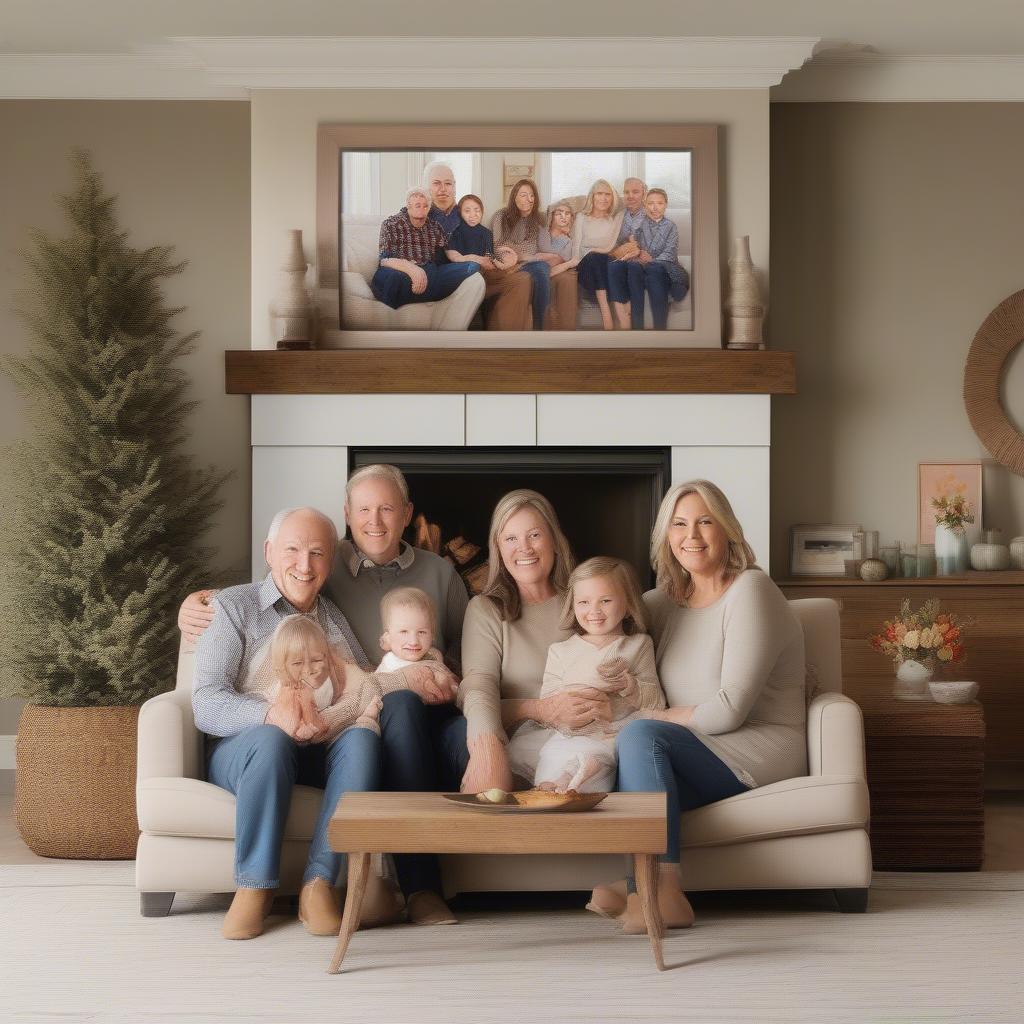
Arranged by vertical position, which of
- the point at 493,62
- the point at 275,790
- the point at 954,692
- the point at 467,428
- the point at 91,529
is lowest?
Result: the point at 275,790

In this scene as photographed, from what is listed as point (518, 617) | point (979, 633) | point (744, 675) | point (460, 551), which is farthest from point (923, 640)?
point (460, 551)

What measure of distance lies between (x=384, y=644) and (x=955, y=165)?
3.03 m

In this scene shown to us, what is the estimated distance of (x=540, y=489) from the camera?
503 cm

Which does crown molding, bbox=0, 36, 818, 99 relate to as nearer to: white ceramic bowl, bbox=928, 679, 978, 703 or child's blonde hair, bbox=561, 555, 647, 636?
child's blonde hair, bbox=561, 555, 647, 636

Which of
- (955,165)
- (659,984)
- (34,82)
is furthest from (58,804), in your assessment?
(955,165)

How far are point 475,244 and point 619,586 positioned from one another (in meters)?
1.87

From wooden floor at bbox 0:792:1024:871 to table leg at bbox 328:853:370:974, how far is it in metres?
1.51

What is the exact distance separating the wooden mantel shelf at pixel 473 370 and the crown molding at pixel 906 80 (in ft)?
3.56

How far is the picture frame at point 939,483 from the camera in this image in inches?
195

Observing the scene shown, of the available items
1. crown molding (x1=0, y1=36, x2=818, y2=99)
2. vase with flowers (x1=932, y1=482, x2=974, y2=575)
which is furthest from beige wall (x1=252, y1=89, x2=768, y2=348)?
vase with flowers (x1=932, y1=482, x2=974, y2=575)

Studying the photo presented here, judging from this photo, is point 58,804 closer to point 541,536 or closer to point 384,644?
point 384,644

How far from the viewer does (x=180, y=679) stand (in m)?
3.52

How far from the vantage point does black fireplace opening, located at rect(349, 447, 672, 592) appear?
4.67 metres

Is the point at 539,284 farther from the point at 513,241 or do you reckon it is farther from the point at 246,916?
the point at 246,916
